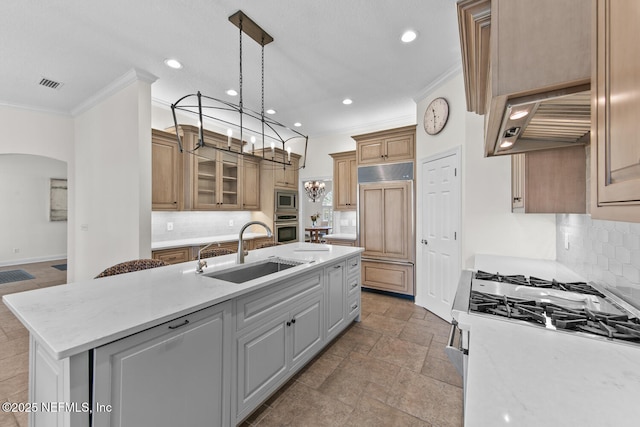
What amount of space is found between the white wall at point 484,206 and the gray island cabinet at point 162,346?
1936mm

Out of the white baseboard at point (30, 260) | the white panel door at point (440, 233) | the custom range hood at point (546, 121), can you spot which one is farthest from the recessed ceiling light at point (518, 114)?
the white baseboard at point (30, 260)

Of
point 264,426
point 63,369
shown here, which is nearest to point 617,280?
point 264,426

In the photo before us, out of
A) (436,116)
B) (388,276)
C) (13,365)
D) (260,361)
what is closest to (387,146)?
(436,116)

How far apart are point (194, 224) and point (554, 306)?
4696 mm

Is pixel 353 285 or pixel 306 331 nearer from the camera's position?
pixel 306 331

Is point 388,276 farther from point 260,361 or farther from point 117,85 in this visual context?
point 117,85

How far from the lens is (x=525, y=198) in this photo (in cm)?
187

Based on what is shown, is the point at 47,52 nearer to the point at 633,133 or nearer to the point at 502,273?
the point at 633,133

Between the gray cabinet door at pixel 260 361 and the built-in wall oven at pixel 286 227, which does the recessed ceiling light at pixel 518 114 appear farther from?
the built-in wall oven at pixel 286 227

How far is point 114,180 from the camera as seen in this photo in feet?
10.9

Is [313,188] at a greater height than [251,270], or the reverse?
[313,188]

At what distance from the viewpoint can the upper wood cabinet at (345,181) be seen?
15.5ft

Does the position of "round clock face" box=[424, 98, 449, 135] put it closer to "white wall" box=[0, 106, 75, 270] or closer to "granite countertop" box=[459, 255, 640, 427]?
"granite countertop" box=[459, 255, 640, 427]

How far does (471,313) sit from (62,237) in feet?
31.2
